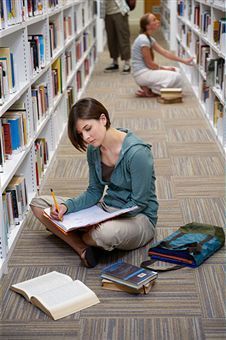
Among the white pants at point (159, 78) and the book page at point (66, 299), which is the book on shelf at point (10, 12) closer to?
the book page at point (66, 299)

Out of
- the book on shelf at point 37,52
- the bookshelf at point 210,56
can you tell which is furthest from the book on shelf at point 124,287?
the bookshelf at point 210,56

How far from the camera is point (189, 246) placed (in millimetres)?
2893

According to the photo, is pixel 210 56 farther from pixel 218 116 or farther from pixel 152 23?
pixel 152 23

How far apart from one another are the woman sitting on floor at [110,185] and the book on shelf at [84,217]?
3 cm

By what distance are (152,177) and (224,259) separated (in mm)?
566

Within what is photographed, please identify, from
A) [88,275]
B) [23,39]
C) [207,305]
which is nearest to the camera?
[207,305]

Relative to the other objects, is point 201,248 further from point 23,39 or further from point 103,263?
point 23,39

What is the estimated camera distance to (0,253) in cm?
280

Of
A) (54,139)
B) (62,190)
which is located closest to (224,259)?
(62,190)

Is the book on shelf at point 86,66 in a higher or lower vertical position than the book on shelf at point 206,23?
lower

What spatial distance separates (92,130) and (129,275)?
715 mm

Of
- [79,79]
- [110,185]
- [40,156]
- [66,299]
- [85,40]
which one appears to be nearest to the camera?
[66,299]

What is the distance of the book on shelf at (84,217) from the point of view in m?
2.81

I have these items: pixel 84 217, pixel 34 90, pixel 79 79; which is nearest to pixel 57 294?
pixel 84 217
